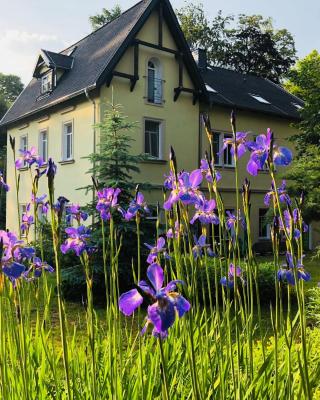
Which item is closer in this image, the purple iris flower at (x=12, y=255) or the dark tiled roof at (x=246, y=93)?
the purple iris flower at (x=12, y=255)

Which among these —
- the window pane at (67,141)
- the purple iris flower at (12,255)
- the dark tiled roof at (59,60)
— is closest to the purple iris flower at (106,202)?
the purple iris flower at (12,255)

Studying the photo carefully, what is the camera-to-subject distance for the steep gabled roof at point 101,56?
14914mm

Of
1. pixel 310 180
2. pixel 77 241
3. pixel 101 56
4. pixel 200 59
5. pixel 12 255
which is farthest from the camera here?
pixel 200 59

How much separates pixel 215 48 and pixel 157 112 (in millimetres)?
19794

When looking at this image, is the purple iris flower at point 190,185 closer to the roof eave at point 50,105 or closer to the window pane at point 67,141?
the roof eave at point 50,105

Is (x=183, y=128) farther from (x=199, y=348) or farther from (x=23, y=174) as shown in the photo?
(x=199, y=348)

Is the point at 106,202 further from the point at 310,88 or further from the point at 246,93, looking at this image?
the point at 246,93

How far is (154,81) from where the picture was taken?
16.4 metres

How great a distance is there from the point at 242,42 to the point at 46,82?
1984cm

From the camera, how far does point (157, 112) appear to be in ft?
53.7

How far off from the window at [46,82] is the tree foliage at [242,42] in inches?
655

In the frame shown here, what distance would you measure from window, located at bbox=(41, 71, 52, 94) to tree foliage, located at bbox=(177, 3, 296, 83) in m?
16.6

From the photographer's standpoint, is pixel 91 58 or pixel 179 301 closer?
pixel 179 301

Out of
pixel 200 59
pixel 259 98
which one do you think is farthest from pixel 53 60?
pixel 259 98
